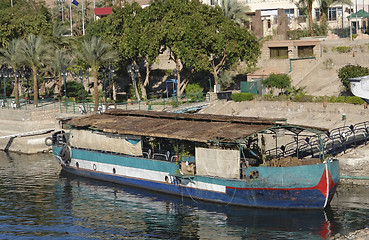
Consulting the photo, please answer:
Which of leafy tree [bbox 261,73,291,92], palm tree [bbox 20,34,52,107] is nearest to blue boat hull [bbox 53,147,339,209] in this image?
leafy tree [bbox 261,73,291,92]

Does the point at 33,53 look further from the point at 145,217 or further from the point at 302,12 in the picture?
the point at 302,12

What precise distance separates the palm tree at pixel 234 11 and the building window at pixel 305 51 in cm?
1082

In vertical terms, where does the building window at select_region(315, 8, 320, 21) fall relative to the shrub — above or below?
above

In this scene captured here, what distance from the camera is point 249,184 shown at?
39688 mm

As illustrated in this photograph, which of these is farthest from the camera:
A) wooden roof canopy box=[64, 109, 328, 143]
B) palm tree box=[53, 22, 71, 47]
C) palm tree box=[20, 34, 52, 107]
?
palm tree box=[53, 22, 71, 47]

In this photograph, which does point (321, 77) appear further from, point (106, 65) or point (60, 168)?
point (60, 168)

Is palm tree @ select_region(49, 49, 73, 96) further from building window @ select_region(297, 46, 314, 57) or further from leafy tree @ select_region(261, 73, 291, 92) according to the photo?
building window @ select_region(297, 46, 314, 57)

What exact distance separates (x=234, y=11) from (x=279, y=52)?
9514mm

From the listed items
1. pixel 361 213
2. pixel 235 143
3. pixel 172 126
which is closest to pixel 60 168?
pixel 172 126

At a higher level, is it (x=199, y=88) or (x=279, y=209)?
(x=199, y=88)

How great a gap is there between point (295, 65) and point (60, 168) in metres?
32.8

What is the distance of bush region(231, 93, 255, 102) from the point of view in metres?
65.9

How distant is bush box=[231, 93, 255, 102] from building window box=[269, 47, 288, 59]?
51.4 ft

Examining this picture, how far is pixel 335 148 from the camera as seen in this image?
48.0 meters
